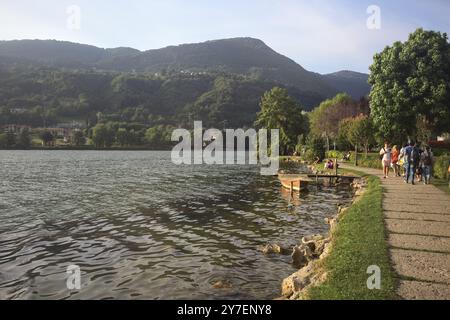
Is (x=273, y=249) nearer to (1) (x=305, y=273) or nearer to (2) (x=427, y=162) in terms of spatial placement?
(1) (x=305, y=273)

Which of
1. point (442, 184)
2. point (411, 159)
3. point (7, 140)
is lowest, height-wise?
point (442, 184)

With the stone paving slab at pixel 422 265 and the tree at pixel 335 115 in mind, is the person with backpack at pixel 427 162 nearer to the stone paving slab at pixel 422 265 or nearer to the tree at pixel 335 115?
the stone paving slab at pixel 422 265

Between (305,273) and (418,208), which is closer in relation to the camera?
(305,273)

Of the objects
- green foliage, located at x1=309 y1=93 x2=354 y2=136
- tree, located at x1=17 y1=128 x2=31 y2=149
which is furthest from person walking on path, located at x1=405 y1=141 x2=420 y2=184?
tree, located at x1=17 y1=128 x2=31 y2=149

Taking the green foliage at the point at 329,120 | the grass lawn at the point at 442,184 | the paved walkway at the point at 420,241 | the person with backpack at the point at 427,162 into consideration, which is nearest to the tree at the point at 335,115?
the green foliage at the point at 329,120

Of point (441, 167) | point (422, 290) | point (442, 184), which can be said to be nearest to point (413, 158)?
point (442, 184)

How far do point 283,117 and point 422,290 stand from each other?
98.7 metres

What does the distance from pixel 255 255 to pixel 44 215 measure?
16729 millimetres

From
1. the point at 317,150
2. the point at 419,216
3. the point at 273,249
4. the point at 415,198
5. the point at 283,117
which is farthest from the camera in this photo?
the point at 283,117

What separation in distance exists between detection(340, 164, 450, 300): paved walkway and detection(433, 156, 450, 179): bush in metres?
8.55

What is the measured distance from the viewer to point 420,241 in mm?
14570

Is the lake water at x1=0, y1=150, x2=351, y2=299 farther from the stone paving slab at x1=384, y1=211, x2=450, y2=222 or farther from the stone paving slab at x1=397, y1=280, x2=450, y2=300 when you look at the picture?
the stone paving slab at x1=397, y1=280, x2=450, y2=300
